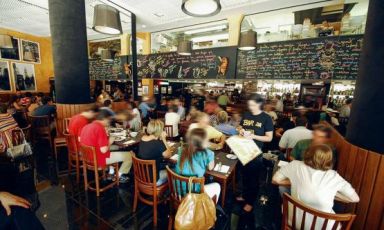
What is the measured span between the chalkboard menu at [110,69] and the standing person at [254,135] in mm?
6608

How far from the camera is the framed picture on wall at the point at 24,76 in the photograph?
945 cm

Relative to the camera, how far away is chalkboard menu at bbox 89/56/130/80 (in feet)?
28.0

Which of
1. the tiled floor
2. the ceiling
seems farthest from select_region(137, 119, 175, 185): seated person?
the ceiling

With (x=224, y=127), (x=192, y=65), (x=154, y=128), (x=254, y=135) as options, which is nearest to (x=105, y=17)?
(x=154, y=128)

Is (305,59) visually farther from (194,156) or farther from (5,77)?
(5,77)

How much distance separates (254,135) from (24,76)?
12.3 m

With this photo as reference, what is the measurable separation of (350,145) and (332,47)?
3781 mm

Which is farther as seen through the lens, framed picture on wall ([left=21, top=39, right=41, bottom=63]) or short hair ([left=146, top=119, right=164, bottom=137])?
framed picture on wall ([left=21, top=39, right=41, bottom=63])

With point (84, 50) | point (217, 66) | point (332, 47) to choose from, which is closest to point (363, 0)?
point (332, 47)

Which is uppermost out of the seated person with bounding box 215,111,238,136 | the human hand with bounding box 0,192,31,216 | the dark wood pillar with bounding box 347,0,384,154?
the dark wood pillar with bounding box 347,0,384,154

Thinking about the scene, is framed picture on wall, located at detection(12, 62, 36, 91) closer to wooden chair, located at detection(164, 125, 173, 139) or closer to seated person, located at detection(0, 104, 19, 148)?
seated person, located at detection(0, 104, 19, 148)

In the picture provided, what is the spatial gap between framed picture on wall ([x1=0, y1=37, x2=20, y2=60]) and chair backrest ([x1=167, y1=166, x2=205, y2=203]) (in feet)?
38.4

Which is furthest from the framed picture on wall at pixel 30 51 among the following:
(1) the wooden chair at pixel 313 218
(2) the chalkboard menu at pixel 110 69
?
(1) the wooden chair at pixel 313 218

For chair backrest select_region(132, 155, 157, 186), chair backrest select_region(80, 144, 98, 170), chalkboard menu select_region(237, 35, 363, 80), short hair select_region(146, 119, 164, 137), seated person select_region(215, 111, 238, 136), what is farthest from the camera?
chalkboard menu select_region(237, 35, 363, 80)
